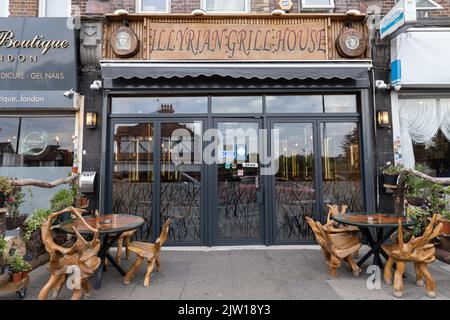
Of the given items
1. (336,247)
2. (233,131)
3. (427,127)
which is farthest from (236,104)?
(427,127)

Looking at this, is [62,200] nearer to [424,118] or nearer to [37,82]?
[37,82]

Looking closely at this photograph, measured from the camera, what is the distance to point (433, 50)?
19.6 ft

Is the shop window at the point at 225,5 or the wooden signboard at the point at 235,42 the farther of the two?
the shop window at the point at 225,5

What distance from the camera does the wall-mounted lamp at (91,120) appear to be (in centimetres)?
584

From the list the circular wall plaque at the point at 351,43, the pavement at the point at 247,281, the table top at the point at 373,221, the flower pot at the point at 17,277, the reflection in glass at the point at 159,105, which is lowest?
the pavement at the point at 247,281

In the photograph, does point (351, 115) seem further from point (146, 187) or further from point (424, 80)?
point (146, 187)

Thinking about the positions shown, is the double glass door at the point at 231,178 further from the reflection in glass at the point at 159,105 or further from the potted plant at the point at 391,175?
the potted plant at the point at 391,175

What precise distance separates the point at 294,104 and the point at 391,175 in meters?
2.45

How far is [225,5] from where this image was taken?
644 cm

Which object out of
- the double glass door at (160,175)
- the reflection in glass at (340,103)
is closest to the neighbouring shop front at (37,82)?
the double glass door at (160,175)

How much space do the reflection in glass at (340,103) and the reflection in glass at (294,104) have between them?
0.16 m

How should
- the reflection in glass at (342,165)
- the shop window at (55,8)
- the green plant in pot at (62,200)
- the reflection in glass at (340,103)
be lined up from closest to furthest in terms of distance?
the green plant in pot at (62,200) → the reflection in glass at (342,165) → the reflection in glass at (340,103) → the shop window at (55,8)

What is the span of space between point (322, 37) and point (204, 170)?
3.84 meters

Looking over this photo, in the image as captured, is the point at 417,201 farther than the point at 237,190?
No
